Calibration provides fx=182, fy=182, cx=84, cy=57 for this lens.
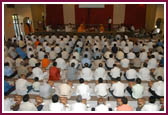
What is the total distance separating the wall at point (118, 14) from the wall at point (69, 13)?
12.6 feet

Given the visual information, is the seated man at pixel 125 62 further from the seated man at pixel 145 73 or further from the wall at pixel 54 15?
the wall at pixel 54 15

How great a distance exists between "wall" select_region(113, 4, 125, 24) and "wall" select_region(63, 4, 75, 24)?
151 inches

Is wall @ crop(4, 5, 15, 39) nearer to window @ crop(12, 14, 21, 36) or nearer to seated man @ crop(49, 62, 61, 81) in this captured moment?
window @ crop(12, 14, 21, 36)

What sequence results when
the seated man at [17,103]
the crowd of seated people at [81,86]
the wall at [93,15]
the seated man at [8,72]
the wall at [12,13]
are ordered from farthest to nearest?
the wall at [93,15]
the wall at [12,13]
the seated man at [8,72]
the seated man at [17,103]
the crowd of seated people at [81,86]

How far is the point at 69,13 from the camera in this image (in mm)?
Result: 16828

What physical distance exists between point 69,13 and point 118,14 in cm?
453

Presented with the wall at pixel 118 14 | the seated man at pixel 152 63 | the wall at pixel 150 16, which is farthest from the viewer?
the wall at pixel 118 14

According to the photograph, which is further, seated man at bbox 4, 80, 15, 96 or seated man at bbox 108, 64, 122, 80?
seated man at bbox 108, 64, 122, 80

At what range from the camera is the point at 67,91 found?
5531mm

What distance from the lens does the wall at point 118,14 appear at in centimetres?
1655

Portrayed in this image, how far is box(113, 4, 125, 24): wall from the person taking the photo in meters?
16.5

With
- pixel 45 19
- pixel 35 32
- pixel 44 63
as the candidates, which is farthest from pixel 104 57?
pixel 45 19

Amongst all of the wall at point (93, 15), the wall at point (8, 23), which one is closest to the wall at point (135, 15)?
the wall at point (93, 15)

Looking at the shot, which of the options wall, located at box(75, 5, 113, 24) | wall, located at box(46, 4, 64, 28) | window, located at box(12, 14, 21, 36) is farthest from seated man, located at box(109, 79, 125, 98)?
wall, located at box(46, 4, 64, 28)
